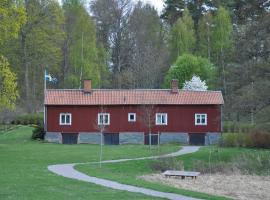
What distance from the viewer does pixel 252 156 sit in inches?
1225

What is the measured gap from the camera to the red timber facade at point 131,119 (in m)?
47.8

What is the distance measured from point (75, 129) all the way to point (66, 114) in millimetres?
1488

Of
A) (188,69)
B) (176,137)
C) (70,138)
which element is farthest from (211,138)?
(188,69)

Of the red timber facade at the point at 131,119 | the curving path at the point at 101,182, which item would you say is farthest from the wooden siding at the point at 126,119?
the curving path at the point at 101,182

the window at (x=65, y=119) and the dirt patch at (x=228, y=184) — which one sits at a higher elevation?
the window at (x=65, y=119)

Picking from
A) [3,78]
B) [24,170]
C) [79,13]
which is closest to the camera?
[24,170]

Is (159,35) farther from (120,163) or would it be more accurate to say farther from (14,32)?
(120,163)

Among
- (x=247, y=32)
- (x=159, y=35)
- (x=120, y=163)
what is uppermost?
(x=159, y=35)

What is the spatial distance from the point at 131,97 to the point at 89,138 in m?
4.97

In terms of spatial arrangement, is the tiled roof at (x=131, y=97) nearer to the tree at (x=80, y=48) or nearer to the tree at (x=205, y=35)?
the tree at (x=80, y=48)

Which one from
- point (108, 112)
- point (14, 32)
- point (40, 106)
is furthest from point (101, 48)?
point (14, 32)

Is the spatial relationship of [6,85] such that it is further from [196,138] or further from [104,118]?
[196,138]

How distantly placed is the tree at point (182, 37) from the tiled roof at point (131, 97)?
17.7 m

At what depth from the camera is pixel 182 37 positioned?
215 feet
